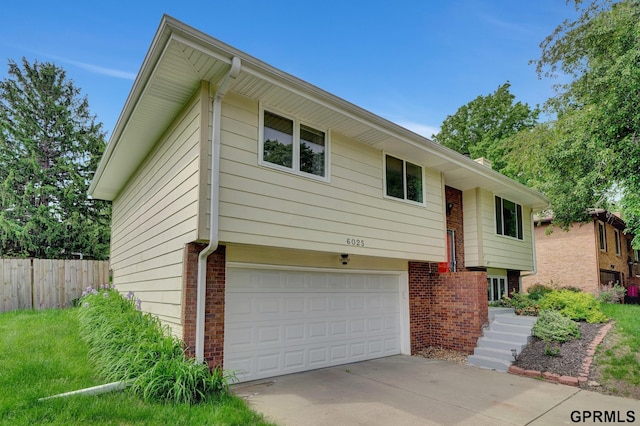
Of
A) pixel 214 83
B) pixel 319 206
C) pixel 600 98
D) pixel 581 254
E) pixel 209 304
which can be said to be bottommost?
pixel 209 304

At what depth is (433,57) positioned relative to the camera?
12664 mm

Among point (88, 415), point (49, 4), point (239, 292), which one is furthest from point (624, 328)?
point (49, 4)

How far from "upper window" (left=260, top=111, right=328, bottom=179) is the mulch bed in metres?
5.64

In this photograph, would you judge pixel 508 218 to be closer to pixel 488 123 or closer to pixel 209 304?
pixel 209 304

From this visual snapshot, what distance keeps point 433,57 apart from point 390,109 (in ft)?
8.57

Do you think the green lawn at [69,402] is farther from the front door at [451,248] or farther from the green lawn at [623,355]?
the front door at [451,248]

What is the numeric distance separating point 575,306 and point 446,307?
3.07 meters

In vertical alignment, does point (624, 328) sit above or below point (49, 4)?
below

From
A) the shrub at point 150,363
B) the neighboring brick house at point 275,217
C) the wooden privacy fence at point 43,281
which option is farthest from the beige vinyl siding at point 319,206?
the wooden privacy fence at point 43,281

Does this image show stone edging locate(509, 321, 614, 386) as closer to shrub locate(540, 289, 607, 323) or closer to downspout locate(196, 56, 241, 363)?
shrub locate(540, 289, 607, 323)

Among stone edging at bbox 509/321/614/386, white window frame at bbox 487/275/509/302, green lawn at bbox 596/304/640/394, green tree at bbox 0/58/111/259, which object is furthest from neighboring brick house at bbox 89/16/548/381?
green tree at bbox 0/58/111/259

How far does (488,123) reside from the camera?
26.5 meters

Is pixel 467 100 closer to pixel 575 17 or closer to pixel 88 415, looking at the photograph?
pixel 575 17

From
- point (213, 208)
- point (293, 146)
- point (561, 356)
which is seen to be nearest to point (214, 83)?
point (293, 146)
